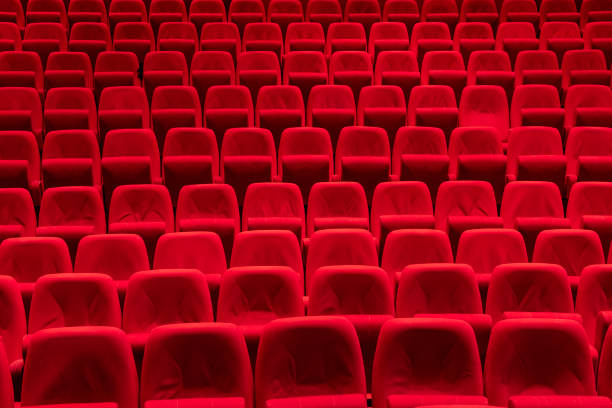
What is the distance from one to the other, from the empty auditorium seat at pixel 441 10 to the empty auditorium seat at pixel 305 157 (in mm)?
723

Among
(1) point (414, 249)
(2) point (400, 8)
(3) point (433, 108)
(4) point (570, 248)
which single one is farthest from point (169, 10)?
(4) point (570, 248)

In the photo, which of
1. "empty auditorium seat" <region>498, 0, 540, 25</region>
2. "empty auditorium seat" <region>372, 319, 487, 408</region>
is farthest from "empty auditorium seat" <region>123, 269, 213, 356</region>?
"empty auditorium seat" <region>498, 0, 540, 25</region>

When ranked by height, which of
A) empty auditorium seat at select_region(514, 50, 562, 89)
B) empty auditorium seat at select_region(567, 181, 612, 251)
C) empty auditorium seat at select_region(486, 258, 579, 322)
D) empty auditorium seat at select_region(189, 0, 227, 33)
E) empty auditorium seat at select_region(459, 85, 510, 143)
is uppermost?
empty auditorium seat at select_region(189, 0, 227, 33)

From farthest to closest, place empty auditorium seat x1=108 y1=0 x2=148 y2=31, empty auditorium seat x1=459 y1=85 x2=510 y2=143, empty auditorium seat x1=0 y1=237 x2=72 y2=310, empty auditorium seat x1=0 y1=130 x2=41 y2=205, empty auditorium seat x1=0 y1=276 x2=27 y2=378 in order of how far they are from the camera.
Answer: empty auditorium seat x1=108 y1=0 x2=148 y2=31
empty auditorium seat x1=459 y1=85 x2=510 y2=143
empty auditorium seat x1=0 y1=130 x2=41 y2=205
empty auditorium seat x1=0 y1=237 x2=72 y2=310
empty auditorium seat x1=0 y1=276 x2=27 y2=378

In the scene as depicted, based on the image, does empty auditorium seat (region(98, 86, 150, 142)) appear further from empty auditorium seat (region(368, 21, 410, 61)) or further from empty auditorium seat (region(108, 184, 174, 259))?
empty auditorium seat (region(368, 21, 410, 61))

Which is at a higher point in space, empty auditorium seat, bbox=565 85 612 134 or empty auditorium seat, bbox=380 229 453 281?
empty auditorium seat, bbox=565 85 612 134

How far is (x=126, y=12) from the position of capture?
6.07 feet

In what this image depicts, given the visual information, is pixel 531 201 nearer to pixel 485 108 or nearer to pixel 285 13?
pixel 485 108

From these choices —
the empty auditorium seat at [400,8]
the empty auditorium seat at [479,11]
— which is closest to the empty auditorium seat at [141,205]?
the empty auditorium seat at [400,8]

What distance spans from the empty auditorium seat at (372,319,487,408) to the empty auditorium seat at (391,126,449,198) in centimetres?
57

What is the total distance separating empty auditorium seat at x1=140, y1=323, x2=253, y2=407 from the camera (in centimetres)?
70

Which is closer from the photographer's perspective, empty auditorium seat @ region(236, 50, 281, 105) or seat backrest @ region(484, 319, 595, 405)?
seat backrest @ region(484, 319, 595, 405)

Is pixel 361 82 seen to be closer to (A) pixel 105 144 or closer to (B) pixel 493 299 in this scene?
(A) pixel 105 144

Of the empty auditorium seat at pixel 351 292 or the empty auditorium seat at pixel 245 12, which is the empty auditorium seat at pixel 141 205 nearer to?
the empty auditorium seat at pixel 351 292
